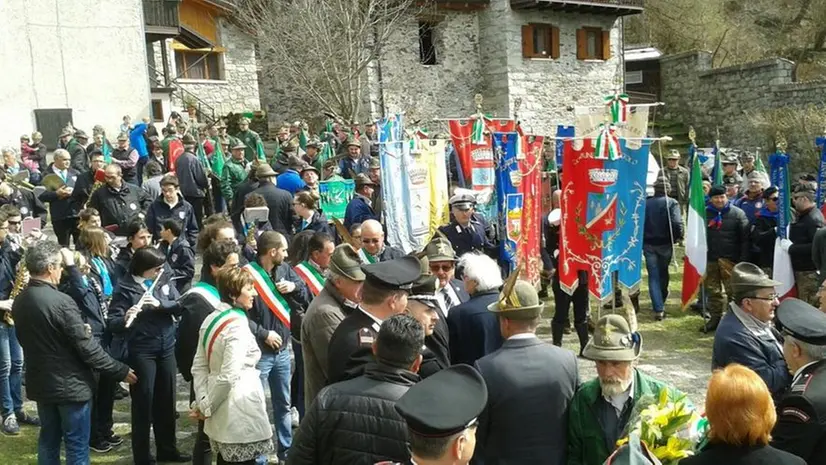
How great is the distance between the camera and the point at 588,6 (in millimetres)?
29594

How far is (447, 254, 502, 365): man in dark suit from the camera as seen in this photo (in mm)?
4957

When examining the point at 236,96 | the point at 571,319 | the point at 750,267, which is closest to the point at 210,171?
the point at 571,319

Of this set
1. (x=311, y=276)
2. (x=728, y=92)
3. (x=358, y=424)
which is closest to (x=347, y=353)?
(x=358, y=424)

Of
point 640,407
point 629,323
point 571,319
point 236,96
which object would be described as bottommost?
point 571,319

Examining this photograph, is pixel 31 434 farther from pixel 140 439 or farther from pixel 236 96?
pixel 236 96

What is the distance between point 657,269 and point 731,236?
110 cm

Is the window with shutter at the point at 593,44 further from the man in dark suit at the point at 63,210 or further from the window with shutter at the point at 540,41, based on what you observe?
the man in dark suit at the point at 63,210

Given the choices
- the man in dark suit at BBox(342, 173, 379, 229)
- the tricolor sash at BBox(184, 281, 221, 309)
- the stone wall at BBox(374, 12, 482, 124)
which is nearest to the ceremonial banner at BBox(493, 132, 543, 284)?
the man in dark suit at BBox(342, 173, 379, 229)

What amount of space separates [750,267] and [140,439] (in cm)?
464

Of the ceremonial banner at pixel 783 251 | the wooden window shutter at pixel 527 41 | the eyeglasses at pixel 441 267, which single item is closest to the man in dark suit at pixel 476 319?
the eyeglasses at pixel 441 267

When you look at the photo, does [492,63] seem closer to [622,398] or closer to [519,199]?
[519,199]

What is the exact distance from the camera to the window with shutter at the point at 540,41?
2900 cm

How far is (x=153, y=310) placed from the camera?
5.95 metres

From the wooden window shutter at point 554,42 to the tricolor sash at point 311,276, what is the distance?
2541 cm
